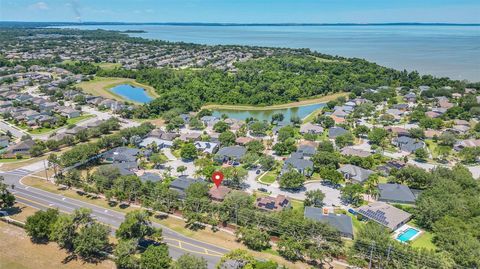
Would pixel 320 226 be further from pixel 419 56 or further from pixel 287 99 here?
pixel 419 56

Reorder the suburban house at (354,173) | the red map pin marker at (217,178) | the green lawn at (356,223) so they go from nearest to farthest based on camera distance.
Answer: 1. the green lawn at (356,223)
2. the red map pin marker at (217,178)
3. the suburban house at (354,173)

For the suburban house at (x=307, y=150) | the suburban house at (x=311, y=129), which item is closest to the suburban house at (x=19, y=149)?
the suburban house at (x=307, y=150)

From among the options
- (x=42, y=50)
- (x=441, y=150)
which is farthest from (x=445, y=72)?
(x=42, y=50)

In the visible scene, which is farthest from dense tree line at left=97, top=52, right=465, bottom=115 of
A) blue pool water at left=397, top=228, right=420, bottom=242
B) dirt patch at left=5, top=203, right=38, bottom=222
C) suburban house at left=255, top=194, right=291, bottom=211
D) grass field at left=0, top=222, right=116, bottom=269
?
blue pool water at left=397, top=228, right=420, bottom=242

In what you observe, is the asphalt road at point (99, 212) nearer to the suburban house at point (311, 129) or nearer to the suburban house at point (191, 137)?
the suburban house at point (191, 137)

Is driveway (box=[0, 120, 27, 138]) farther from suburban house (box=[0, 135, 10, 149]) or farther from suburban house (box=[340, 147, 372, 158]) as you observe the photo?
suburban house (box=[340, 147, 372, 158])
